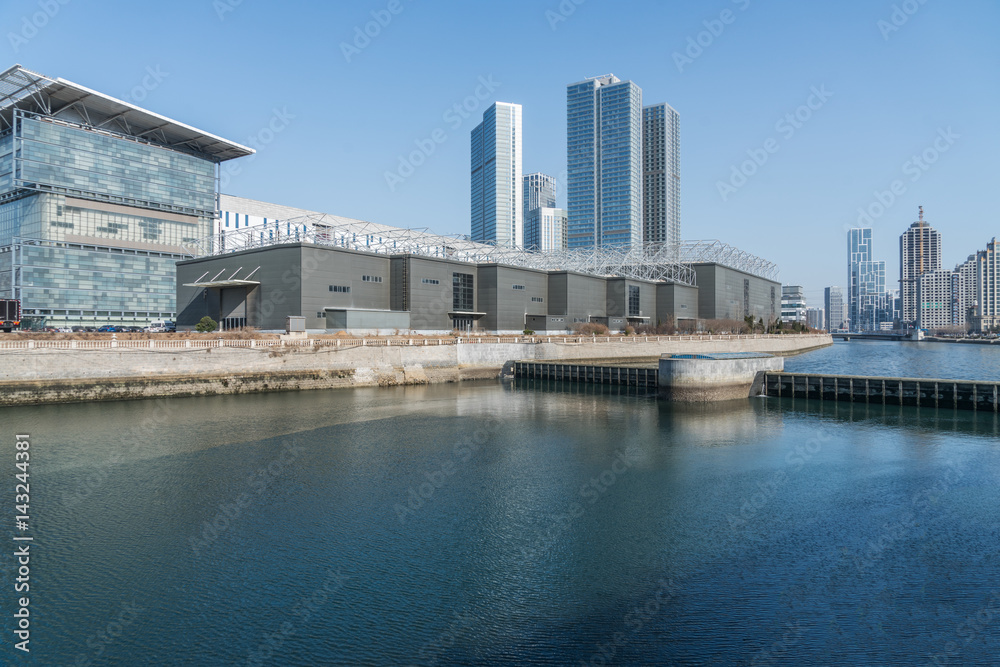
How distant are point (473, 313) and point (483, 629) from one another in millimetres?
73059

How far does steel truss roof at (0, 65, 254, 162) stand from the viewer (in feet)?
282

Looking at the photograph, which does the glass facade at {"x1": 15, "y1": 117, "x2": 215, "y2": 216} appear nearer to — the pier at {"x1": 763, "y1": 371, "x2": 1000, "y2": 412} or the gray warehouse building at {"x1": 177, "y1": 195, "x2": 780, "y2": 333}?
the gray warehouse building at {"x1": 177, "y1": 195, "x2": 780, "y2": 333}

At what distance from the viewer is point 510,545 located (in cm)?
1545

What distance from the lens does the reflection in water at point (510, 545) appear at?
36.4 feet

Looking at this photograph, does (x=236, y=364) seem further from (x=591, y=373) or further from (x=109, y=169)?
(x=109, y=169)

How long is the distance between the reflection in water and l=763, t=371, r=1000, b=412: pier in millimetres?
9866

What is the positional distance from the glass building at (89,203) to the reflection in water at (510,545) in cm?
7442

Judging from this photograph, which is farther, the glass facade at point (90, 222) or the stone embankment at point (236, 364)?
the glass facade at point (90, 222)

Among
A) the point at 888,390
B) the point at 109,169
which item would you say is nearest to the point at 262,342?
the point at 888,390

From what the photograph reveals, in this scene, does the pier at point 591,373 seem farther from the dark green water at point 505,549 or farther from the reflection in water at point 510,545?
the dark green water at point 505,549

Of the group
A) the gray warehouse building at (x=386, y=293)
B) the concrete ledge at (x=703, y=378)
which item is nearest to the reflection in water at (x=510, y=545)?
the concrete ledge at (x=703, y=378)

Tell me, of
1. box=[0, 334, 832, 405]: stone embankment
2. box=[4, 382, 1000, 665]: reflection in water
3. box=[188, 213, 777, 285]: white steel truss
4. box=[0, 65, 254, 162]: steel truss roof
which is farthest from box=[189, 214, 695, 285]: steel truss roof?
box=[4, 382, 1000, 665]: reflection in water

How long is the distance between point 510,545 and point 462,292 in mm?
70504

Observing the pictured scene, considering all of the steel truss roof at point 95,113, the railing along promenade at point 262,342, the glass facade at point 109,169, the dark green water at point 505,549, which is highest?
the steel truss roof at point 95,113
